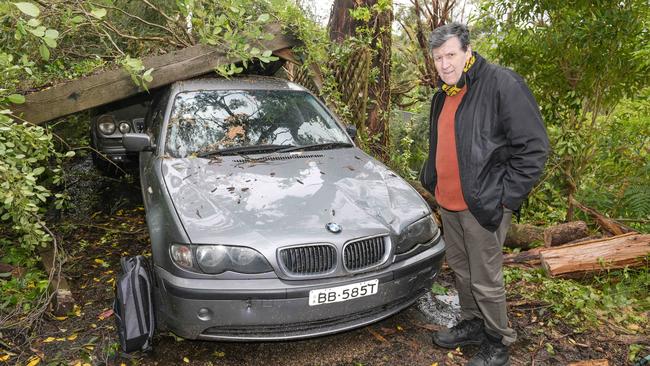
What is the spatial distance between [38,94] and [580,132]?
18.4 ft

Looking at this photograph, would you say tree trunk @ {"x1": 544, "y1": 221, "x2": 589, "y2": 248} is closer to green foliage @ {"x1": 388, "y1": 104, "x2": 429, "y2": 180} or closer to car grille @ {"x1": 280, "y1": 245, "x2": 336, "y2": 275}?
car grille @ {"x1": 280, "y1": 245, "x2": 336, "y2": 275}

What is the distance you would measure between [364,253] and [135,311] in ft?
4.80

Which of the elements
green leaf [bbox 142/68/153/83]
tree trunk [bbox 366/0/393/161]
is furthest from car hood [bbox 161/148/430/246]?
tree trunk [bbox 366/0/393/161]

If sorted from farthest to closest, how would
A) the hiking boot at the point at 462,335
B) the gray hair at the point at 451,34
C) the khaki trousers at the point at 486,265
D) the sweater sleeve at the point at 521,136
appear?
the hiking boot at the point at 462,335 → the khaki trousers at the point at 486,265 → the gray hair at the point at 451,34 → the sweater sleeve at the point at 521,136

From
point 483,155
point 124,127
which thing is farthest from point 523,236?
point 124,127

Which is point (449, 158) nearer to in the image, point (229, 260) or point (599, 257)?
point (229, 260)

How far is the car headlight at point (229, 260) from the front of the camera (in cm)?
261

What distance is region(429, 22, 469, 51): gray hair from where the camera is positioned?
8.39ft

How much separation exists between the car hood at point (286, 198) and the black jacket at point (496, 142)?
0.62 meters

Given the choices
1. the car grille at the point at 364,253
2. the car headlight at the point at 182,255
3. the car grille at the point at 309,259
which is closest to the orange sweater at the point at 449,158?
the car grille at the point at 364,253

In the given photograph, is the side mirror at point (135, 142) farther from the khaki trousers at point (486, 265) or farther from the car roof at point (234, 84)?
the khaki trousers at point (486, 265)

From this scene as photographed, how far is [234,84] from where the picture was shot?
4402 millimetres

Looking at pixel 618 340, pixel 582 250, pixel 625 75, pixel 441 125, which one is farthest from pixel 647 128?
pixel 441 125

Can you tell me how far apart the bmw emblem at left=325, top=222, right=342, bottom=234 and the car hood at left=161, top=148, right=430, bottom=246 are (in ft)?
0.07
